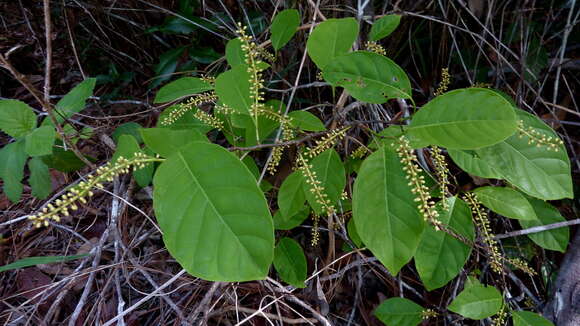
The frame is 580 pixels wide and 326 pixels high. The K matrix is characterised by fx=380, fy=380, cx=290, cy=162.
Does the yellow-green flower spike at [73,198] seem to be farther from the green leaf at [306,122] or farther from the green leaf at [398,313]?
the green leaf at [398,313]

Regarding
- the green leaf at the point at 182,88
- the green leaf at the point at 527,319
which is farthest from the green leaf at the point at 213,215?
the green leaf at the point at 527,319

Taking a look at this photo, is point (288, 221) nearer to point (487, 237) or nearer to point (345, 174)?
point (345, 174)

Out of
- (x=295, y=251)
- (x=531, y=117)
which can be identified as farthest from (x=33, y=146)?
(x=531, y=117)

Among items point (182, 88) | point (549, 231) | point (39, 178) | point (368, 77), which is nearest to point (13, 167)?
point (39, 178)

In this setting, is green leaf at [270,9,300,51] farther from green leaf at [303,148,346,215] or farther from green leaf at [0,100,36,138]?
green leaf at [0,100,36,138]

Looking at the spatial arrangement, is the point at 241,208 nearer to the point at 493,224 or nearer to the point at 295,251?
the point at 295,251

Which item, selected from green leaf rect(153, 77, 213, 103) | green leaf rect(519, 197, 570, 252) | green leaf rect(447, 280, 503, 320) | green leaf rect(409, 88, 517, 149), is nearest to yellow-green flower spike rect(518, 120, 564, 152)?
green leaf rect(409, 88, 517, 149)

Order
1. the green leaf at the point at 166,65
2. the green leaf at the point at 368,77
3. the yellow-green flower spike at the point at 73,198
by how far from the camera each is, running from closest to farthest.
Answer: the yellow-green flower spike at the point at 73,198 < the green leaf at the point at 368,77 < the green leaf at the point at 166,65
